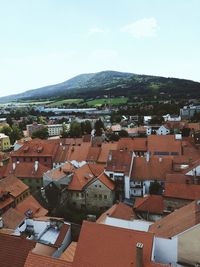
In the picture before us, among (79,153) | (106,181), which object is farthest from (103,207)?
(79,153)

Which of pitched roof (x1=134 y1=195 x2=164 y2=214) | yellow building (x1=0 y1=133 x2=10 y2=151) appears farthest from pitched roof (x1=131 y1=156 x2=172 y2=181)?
yellow building (x1=0 y1=133 x2=10 y2=151)

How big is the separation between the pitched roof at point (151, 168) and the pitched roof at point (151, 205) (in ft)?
27.6

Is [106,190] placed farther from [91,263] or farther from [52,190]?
[91,263]

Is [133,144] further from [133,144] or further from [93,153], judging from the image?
[93,153]

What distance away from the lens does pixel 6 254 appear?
2417 centimetres

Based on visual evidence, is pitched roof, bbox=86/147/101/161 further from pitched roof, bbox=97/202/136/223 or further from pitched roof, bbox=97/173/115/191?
pitched roof, bbox=97/202/136/223

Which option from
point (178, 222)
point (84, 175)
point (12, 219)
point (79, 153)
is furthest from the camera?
point (79, 153)

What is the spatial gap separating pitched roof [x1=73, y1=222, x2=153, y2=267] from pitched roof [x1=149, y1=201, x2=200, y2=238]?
4.13 meters

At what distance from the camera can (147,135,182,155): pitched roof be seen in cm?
6192

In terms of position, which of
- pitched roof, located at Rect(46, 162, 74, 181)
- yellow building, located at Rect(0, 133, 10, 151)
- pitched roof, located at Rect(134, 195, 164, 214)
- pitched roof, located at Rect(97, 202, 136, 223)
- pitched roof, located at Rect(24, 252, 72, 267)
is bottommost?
yellow building, located at Rect(0, 133, 10, 151)

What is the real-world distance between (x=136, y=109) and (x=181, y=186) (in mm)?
149059

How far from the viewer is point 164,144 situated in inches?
2505

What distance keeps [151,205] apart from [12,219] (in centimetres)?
1679

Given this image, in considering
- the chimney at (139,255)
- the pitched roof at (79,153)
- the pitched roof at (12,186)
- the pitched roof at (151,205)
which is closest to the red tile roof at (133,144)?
the pitched roof at (79,153)
